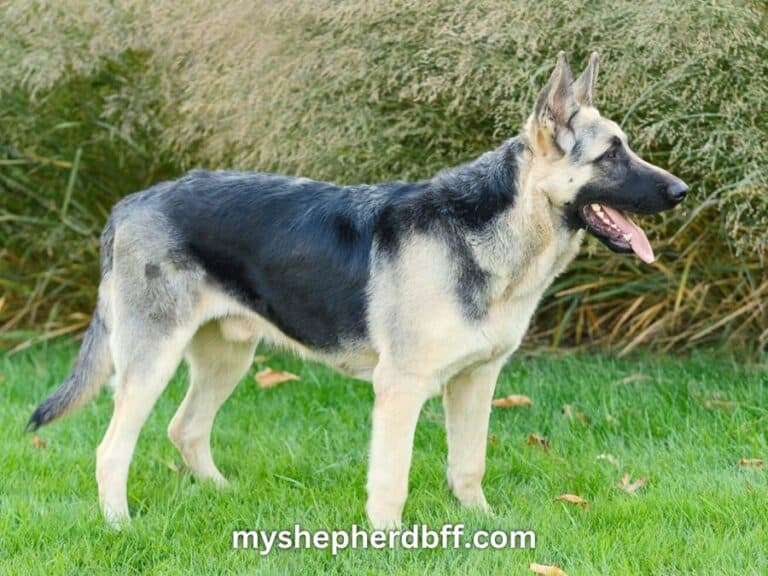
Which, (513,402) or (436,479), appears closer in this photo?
(436,479)

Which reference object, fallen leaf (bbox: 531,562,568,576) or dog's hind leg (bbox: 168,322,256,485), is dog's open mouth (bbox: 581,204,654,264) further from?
dog's hind leg (bbox: 168,322,256,485)

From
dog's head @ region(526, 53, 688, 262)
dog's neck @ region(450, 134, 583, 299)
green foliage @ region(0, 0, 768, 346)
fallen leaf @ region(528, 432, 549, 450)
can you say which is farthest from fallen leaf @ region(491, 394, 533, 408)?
dog's head @ region(526, 53, 688, 262)

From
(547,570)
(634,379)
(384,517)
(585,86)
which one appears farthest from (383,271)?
(634,379)

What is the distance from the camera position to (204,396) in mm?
5566

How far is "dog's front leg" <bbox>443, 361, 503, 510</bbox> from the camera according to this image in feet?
16.7

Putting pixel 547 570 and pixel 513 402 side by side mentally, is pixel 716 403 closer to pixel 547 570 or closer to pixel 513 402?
pixel 513 402

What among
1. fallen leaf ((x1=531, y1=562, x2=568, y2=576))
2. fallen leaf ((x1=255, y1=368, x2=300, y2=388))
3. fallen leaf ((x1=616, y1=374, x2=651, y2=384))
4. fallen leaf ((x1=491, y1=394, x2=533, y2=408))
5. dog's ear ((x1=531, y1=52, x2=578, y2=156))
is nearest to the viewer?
fallen leaf ((x1=531, y1=562, x2=568, y2=576))

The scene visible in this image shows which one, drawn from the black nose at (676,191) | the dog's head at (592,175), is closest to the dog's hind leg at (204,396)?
the dog's head at (592,175)

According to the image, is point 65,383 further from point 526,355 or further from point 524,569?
point 526,355

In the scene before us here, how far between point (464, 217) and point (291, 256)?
0.75 meters

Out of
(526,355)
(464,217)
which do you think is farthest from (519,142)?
(526,355)

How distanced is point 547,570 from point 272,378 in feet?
10.4

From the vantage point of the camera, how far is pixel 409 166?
697 cm

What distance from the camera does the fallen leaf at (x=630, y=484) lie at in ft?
16.6
